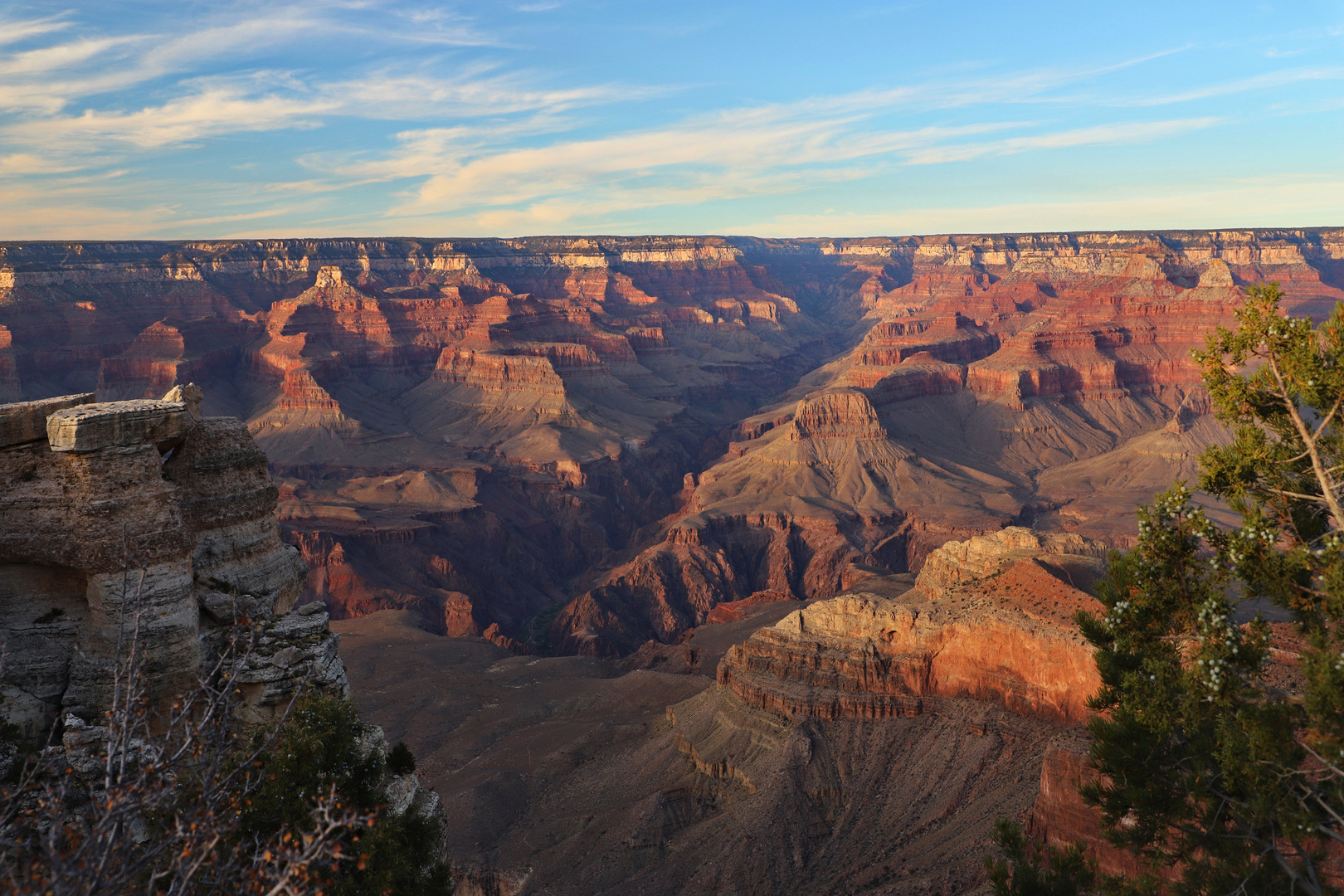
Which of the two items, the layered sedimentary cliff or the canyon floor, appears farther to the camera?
the canyon floor

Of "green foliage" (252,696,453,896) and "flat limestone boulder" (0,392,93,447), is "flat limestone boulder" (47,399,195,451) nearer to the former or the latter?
"flat limestone boulder" (0,392,93,447)

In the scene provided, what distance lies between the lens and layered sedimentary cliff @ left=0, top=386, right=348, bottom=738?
66.9 feet

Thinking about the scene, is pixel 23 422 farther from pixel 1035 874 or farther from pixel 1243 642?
pixel 1243 642

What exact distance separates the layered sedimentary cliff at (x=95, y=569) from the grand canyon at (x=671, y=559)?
0.48 feet

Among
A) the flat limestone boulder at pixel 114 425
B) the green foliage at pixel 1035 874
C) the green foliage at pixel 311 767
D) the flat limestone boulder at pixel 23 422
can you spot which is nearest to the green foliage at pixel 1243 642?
the green foliage at pixel 1035 874

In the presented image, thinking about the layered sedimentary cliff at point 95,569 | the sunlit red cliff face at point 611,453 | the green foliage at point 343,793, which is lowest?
the sunlit red cliff face at point 611,453

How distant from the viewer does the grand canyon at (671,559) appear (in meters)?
37.4

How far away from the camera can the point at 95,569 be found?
68.0 ft

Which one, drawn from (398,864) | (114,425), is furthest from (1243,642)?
(114,425)

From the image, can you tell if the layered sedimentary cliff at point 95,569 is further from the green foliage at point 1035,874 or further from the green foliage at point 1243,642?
the green foliage at point 1243,642

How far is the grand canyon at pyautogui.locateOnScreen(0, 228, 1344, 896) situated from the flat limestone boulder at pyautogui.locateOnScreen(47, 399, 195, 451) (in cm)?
22

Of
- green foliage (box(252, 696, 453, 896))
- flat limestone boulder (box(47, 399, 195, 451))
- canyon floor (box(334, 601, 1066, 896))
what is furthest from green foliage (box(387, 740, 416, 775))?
canyon floor (box(334, 601, 1066, 896))

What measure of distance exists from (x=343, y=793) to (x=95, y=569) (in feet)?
26.9

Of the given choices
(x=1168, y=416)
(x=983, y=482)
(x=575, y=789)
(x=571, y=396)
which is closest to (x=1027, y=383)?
(x=1168, y=416)
